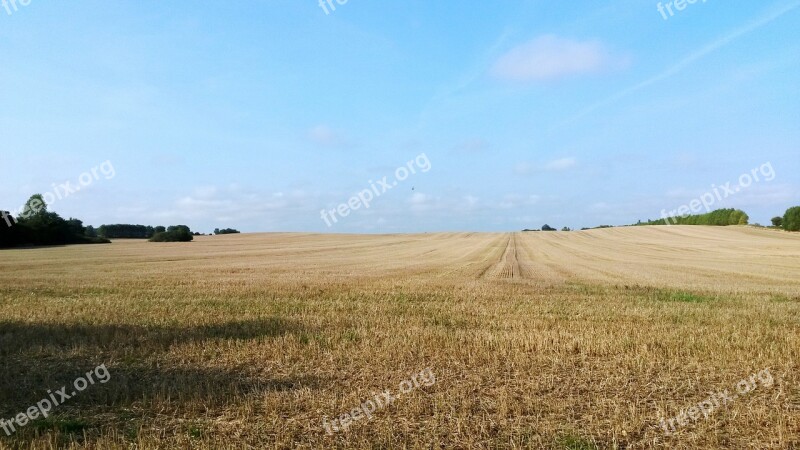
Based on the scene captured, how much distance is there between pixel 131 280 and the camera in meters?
23.9

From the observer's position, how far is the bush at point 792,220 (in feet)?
302

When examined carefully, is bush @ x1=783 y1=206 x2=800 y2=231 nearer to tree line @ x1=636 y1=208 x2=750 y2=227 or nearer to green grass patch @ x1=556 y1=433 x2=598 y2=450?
tree line @ x1=636 y1=208 x2=750 y2=227

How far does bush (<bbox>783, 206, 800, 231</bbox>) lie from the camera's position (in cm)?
9194

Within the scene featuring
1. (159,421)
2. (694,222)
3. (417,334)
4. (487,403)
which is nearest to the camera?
(159,421)

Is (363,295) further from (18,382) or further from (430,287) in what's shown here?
(18,382)

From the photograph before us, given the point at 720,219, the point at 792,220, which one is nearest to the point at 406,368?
the point at 792,220

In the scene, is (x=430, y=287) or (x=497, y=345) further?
(x=430, y=287)

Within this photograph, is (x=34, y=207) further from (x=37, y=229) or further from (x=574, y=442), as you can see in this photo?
(x=574, y=442)

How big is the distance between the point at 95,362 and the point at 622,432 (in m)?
8.90

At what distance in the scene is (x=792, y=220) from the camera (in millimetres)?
93000

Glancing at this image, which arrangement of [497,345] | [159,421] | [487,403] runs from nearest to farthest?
[159,421] → [487,403] → [497,345]

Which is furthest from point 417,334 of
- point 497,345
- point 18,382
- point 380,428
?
point 18,382

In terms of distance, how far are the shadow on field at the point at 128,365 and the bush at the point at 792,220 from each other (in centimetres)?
10682

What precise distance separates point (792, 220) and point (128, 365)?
367 feet
